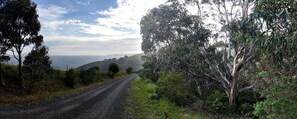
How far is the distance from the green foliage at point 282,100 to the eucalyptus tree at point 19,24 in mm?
20803

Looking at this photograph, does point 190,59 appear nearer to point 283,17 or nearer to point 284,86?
point 284,86

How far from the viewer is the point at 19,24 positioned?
23.8 meters

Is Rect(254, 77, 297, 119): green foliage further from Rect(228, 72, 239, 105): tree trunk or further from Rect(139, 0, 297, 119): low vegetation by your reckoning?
Rect(228, 72, 239, 105): tree trunk

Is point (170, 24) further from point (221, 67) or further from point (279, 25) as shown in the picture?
point (279, 25)

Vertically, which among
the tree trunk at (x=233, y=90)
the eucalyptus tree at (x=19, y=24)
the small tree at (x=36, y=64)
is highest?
the eucalyptus tree at (x=19, y=24)

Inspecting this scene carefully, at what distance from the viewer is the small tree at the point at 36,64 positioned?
24906 millimetres

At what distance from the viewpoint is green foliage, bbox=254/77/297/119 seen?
9445mm

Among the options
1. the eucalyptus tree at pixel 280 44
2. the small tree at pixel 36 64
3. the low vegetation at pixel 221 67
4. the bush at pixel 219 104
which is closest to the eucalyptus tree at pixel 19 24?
the small tree at pixel 36 64

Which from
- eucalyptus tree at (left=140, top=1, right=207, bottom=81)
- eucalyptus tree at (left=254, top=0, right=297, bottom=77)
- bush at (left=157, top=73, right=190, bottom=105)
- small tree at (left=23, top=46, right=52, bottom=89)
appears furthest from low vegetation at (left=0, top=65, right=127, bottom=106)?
eucalyptus tree at (left=254, top=0, right=297, bottom=77)

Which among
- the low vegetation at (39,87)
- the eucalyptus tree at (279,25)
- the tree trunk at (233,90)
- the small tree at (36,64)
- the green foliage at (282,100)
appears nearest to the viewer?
the eucalyptus tree at (279,25)

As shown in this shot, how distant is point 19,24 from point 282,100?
21.8 metres

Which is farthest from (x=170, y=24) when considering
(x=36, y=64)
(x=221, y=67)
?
(x=36, y=64)

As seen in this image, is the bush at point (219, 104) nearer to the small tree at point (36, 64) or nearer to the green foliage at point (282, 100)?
the green foliage at point (282, 100)

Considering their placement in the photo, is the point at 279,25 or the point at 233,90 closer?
the point at 279,25
